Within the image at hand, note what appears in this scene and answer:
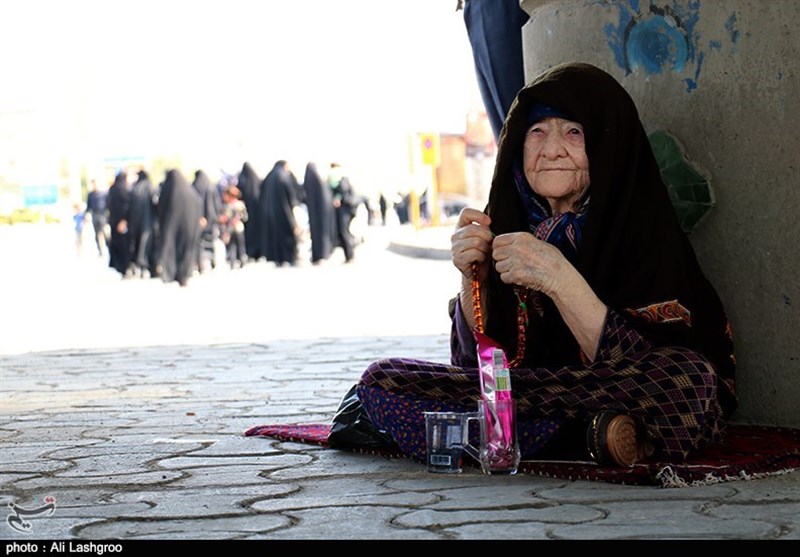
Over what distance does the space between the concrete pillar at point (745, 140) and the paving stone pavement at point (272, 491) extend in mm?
836

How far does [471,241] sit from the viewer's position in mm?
3893

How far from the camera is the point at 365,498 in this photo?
332 centimetres

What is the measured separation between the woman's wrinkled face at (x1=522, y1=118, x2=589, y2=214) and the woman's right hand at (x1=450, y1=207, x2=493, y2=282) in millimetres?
185

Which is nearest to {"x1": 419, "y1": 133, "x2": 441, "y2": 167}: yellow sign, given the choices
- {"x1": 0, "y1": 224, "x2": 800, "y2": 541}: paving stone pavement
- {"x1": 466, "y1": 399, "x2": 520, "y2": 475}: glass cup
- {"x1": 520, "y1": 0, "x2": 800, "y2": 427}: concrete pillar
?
{"x1": 0, "y1": 224, "x2": 800, "y2": 541}: paving stone pavement

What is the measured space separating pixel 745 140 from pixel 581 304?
3.13 feet

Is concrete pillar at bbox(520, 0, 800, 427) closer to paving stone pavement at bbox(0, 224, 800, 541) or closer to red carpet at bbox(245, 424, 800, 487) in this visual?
red carpet at bbox(245, 424, 800, 487)

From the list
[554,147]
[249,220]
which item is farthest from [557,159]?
[249,220]

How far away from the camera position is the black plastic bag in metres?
4.07

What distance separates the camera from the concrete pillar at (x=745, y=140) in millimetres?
4203

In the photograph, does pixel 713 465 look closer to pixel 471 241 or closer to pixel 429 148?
pixel 471 241

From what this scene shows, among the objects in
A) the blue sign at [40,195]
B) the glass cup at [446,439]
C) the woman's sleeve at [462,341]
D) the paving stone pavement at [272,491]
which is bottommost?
the paving stone pavement at [272,491]

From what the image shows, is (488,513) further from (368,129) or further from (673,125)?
(368,129)

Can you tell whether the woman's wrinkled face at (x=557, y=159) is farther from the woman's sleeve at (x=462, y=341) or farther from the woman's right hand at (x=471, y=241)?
the woman's sleeve at (x=462, y=341)

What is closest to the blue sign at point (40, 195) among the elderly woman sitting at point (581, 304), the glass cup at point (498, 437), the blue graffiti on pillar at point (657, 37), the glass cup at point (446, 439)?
the blue graffiti on pillar at point (657, 37)
